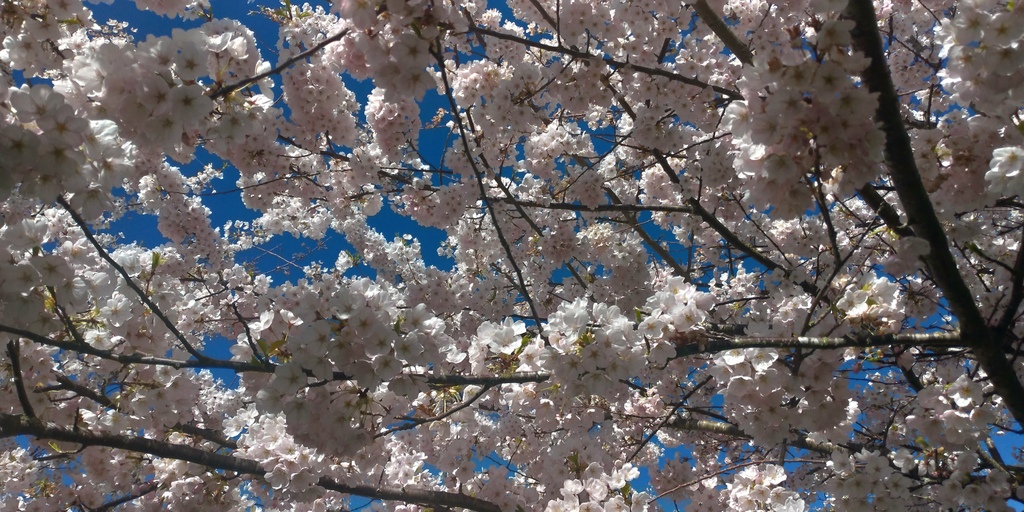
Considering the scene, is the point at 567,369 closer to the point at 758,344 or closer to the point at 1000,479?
the point at 758,344

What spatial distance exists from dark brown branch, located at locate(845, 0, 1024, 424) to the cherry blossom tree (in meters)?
0.01

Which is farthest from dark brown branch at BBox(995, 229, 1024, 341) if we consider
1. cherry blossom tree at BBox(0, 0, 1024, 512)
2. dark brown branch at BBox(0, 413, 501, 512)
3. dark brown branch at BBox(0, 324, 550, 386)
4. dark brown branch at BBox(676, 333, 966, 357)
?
dark brown branch at BBox(0, 413, 501, 512)

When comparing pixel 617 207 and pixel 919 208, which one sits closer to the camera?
pixel 919 208

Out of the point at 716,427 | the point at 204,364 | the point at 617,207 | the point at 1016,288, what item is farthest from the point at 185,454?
the point at 1016,288

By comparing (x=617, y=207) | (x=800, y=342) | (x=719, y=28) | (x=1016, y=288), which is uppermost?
(x=719, y=28)

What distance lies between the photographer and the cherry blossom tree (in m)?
2.16

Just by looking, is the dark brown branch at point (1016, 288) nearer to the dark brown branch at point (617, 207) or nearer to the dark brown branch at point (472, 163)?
the dark brown branch at point (617, 207)

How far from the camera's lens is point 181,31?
2174 mm

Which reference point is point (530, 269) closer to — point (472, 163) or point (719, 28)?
point (719, 28)

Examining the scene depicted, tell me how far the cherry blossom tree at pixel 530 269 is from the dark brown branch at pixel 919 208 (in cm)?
1

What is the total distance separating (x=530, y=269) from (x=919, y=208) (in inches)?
174

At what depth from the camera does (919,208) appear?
8.87 feet

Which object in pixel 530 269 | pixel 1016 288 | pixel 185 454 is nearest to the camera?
pixel 1016 288

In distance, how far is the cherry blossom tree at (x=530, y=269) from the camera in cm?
216
